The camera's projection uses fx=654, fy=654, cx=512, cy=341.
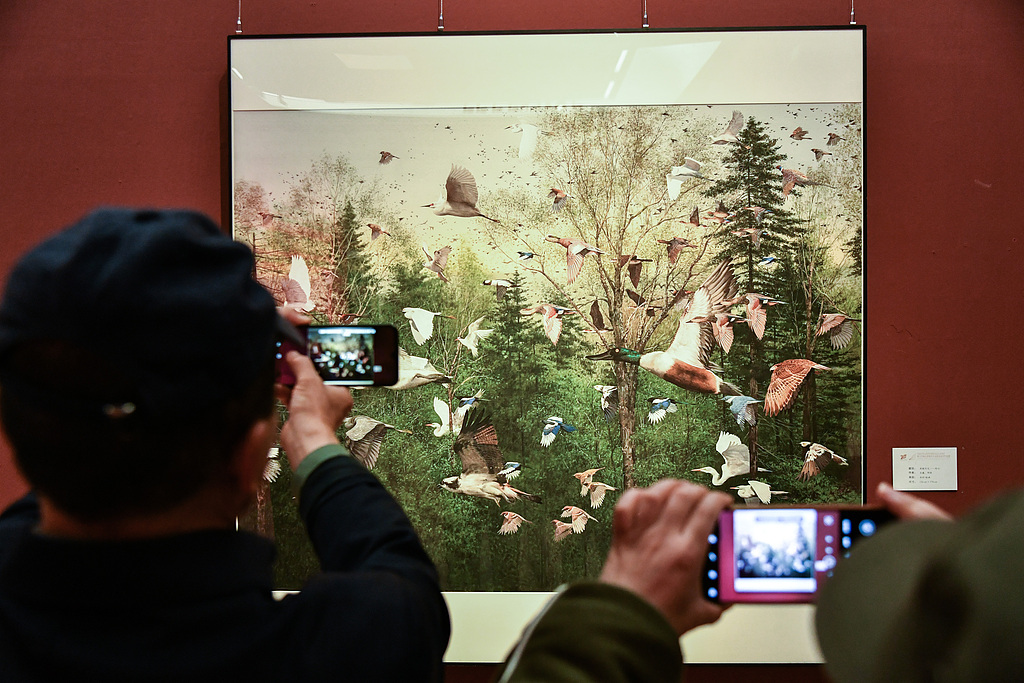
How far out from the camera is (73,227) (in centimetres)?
45

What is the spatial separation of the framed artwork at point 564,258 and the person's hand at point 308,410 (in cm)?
69

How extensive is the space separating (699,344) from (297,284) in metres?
0.89

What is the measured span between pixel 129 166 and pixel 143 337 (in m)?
1.35

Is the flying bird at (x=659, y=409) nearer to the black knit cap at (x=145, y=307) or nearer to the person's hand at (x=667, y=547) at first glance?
the person's hand at (x=667, y=547)

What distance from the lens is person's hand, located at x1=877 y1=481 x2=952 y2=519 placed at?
0.57 m

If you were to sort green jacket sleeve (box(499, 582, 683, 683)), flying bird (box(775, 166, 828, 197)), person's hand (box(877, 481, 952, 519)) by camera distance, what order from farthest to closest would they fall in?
flying bird (box(775, 166, 828, 197))
person's hand (box(877, 481, 952, 519))
green jacket sleeve (box(499, 582, 683, 683))

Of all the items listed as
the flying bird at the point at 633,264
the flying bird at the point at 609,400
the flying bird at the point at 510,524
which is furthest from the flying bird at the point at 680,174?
the flying bird at the point at 510,524

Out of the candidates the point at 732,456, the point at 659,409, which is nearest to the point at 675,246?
the point at 659,409

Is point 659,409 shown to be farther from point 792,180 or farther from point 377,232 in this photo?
point 377,232

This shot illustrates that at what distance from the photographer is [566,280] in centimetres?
143

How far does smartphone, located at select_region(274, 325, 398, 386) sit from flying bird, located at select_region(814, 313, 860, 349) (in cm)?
99

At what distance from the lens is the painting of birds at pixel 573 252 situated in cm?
143

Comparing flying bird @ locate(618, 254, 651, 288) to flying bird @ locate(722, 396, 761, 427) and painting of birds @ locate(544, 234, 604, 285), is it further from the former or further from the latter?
flying bird @ locate(722, 396, 761, 427)

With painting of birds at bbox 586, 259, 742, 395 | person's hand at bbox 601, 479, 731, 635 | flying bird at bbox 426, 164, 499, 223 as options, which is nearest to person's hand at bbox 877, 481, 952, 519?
person's hand at bbox 601, 479, 731, 635
